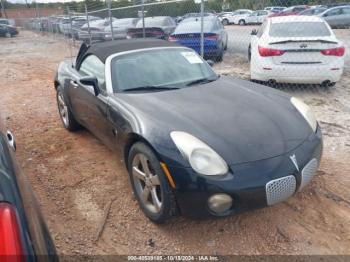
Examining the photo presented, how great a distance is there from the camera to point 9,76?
1045cm

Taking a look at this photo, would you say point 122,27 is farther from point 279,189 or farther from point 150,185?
point 279,189

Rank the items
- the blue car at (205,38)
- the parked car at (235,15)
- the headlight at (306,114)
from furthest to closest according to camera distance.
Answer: the parked car at (235,15) < the blue car at (205,38) < the headlight at (306,114)

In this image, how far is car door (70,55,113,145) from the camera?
3.55m

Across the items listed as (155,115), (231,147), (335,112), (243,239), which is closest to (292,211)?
(243,239)

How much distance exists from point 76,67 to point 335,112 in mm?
4158

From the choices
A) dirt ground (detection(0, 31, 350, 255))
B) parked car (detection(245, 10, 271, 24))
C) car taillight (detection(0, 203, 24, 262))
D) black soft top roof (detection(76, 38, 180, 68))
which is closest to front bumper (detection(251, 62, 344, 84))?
dirt ground (detection(0, 31, 350, 255))

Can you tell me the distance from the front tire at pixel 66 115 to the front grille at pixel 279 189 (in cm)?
331

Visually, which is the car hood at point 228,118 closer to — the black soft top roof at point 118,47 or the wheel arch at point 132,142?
the wheel arch at point 132,142

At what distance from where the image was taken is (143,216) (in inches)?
119

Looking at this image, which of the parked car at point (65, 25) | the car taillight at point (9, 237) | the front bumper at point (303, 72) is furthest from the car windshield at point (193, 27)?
the parked car at point (65, 25)

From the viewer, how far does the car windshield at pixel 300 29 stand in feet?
21.4

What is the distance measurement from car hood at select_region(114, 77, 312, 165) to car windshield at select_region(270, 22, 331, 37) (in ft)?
11.9

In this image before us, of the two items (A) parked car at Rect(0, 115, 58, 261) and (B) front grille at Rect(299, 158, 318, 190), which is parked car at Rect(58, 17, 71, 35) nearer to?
(B) front grille at Rect(299, 158, 318, 190)

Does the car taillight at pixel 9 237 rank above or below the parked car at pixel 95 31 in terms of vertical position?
below
